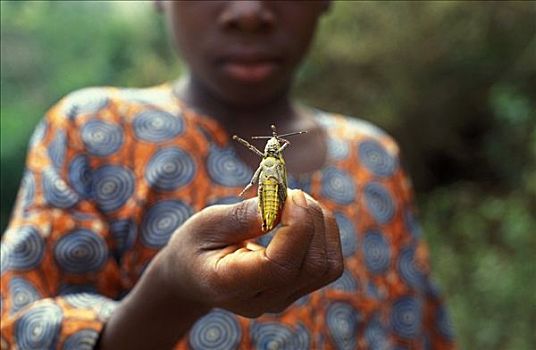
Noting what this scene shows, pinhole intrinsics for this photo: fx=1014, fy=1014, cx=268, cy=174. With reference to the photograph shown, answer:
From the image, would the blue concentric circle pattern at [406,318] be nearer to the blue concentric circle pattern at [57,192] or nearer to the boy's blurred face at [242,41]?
the boy's blurred face at [242,41]

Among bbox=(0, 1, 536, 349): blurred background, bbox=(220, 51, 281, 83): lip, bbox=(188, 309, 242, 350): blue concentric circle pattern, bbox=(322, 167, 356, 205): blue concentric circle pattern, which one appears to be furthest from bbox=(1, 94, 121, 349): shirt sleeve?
bbox=(0, 1, 536, 349): blurred background

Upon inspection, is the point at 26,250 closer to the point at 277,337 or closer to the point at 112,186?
the point at 112,186

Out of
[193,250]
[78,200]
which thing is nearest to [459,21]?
[78,200]

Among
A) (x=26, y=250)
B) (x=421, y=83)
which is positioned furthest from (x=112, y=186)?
(x=421, y=83)

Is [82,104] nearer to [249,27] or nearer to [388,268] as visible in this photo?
[249,27]

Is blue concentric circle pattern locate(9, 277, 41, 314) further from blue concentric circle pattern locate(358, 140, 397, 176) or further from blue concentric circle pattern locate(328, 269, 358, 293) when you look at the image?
blue concentric circle pattern locate(358, 140, 397, 176)
